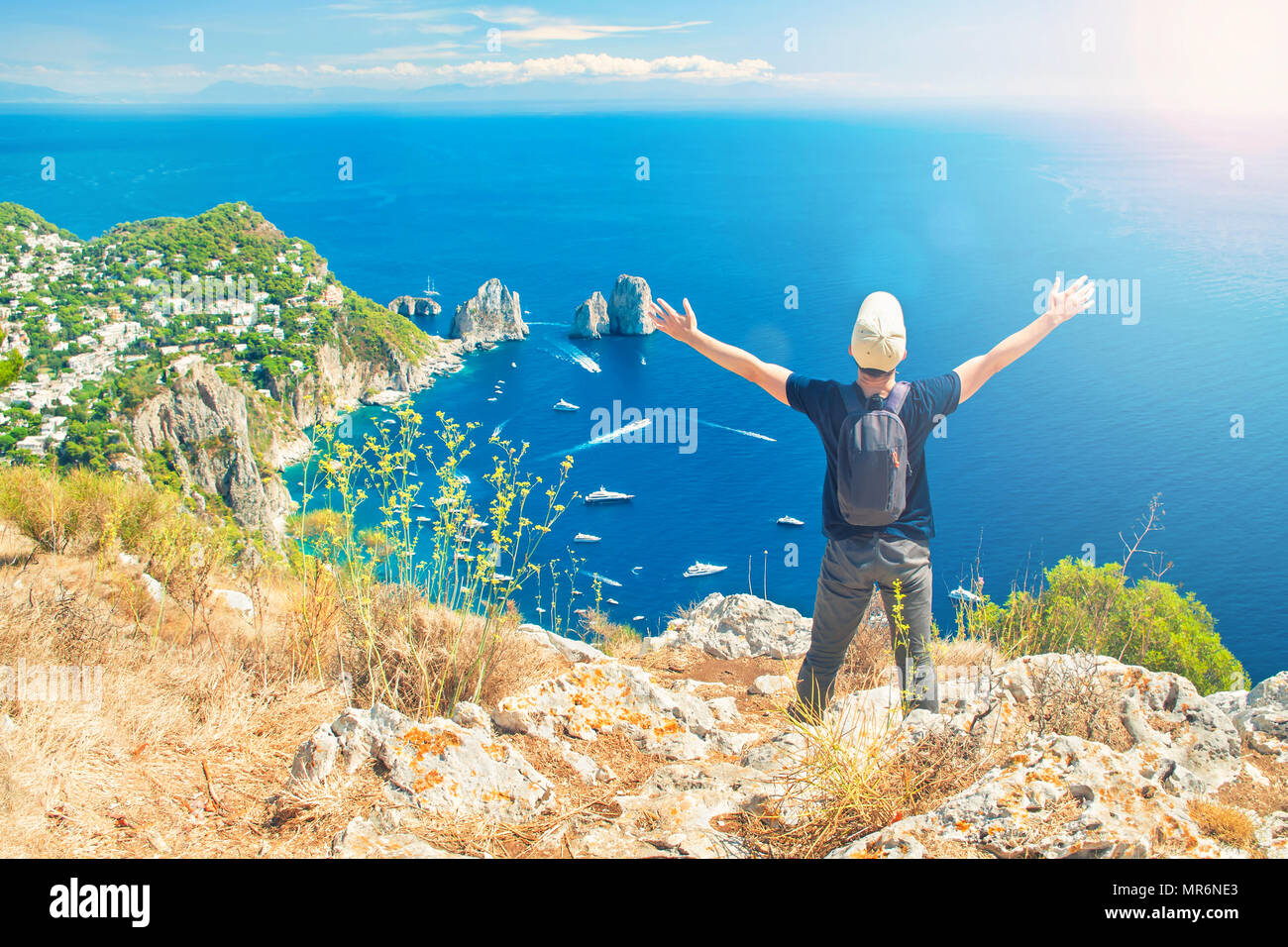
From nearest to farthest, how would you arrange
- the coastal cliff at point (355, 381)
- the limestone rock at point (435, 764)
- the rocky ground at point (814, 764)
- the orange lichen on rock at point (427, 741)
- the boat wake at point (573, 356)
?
the rocky ground at point (814, 764) → the limestone rock at point (435, 764) → the orange lichen on rock at point (427, 741) → the coastal cliff at point (355, 381) → the boat wake at point (573, 356)

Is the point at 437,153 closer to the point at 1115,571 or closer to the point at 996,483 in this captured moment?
the point at 996,483

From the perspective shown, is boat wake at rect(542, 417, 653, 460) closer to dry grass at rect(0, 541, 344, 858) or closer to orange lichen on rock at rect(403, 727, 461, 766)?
dry grass at rect(0, 541, 344, 858)

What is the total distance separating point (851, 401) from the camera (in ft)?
12.6

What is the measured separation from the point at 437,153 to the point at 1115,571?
198 metres

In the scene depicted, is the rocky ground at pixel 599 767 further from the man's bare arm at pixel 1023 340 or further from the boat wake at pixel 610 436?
the boat wake at pixel 610 436

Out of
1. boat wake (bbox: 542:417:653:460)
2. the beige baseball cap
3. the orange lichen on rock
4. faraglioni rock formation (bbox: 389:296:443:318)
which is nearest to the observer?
the orange lichen on rock

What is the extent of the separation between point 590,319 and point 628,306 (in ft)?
13.7

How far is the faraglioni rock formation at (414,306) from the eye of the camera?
88.4 meters

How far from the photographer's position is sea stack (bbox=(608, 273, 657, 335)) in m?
84.4

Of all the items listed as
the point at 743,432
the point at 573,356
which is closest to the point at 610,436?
the point at 743,432

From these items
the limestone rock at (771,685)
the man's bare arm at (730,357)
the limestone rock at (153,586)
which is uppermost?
the man's bare arm at (730,357)

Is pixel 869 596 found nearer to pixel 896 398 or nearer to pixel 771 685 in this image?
pixel 896 398

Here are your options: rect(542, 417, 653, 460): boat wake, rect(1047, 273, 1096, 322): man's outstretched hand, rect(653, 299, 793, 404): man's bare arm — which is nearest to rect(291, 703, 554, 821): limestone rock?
rect(653, 299, 793, 404): man's bare arm

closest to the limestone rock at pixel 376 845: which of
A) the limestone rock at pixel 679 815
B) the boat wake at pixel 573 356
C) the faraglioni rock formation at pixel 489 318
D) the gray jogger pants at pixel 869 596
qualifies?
the limestone rock at pixel 679 815
